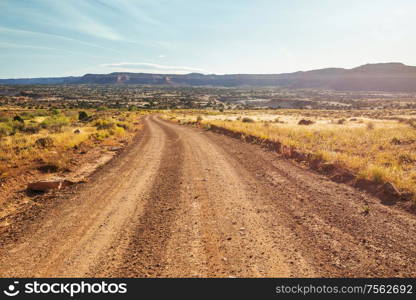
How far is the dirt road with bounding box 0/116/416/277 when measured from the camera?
4.34 m

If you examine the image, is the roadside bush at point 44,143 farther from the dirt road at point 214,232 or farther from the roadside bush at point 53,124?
the roadside bush at point 53,124

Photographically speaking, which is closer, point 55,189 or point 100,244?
point 100,244

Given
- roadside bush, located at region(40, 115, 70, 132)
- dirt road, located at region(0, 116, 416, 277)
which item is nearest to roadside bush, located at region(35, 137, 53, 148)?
dirt road, located at region(0, 116, 416, 277)

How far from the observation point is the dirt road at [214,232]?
4340 millimetres

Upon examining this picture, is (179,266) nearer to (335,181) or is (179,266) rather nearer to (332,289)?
(332,289)

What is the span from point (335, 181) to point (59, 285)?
8.76m

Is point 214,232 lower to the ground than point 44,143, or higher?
lower

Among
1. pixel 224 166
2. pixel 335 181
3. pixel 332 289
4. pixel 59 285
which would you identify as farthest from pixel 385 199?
pixel 59 285

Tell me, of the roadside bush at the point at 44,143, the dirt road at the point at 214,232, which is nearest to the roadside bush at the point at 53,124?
the roadside bush at the point at 44,143

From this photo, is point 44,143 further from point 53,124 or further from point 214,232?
point 53,124

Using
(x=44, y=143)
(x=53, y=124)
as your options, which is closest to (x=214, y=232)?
(x=44, y=143)

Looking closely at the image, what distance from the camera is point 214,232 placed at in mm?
5574

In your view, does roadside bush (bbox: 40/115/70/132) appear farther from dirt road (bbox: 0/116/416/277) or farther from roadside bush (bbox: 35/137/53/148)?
dirt road (bbox: 0/116/416/277)

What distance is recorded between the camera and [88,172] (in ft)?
35.2
